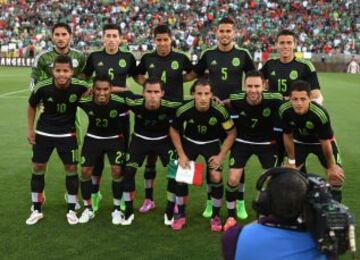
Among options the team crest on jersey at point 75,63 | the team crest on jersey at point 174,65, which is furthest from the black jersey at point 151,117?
the team crest on jersey at point 75,63

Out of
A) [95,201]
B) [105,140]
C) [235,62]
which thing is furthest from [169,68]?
[95,201]

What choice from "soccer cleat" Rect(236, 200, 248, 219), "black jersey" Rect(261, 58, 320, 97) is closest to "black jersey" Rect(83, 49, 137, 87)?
"black jersey" Rect(261, 58, 320, 97)

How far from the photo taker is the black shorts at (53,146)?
658 centimetres

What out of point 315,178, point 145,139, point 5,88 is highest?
point 315,178

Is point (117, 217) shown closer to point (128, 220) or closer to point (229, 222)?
point (128, 220)

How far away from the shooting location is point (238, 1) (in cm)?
4572

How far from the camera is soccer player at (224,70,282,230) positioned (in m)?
6.52

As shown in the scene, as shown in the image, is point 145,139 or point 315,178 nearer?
point 315,178

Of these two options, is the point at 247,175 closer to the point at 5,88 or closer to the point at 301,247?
the point at 301,247

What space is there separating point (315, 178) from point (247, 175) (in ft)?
20.8

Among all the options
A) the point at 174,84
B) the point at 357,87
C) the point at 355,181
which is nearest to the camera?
the point at 174,84

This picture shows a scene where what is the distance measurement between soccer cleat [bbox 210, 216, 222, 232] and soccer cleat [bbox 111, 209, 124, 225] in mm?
1107

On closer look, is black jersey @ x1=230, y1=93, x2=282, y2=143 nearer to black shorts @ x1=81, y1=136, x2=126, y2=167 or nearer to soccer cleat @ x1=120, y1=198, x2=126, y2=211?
black shorts @ x1=81, y1=136, x2=126, y2=167

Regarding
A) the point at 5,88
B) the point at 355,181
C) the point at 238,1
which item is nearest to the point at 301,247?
the point at 355,181
